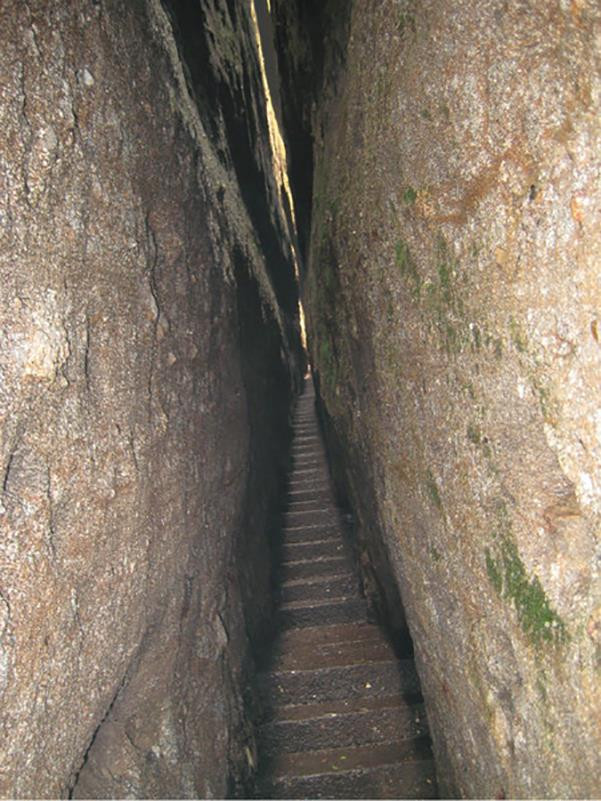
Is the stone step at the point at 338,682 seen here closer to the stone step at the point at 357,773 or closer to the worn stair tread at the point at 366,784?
the stone step at the point at 357,773

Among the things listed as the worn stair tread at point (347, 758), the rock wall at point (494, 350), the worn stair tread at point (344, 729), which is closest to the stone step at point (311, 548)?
the worn stair tread at point (344, 729)

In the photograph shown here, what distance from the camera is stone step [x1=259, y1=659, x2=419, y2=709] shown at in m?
4.01

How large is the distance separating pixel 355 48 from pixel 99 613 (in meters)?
2.18

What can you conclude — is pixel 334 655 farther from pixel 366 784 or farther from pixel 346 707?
pixel 366 784

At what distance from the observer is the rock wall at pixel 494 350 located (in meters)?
1.84

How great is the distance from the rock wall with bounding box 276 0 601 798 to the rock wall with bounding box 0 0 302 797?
84cm

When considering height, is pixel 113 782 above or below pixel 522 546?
below

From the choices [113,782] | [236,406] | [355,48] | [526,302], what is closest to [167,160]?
[355,48]

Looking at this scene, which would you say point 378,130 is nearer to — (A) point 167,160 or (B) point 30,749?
(A) point 167,160

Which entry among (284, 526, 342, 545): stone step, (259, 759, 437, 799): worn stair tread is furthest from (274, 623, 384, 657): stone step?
(284, 526, 342, 545): stone step

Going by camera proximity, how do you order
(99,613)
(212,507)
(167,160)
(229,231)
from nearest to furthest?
1. (99,613)
2. (167,160)
3. (212,507)
4. (229,231)

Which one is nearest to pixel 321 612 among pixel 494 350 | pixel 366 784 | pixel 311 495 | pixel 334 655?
pixel 334 655

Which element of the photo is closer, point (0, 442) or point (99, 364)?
point (0, 442)

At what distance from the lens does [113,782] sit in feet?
8.12
